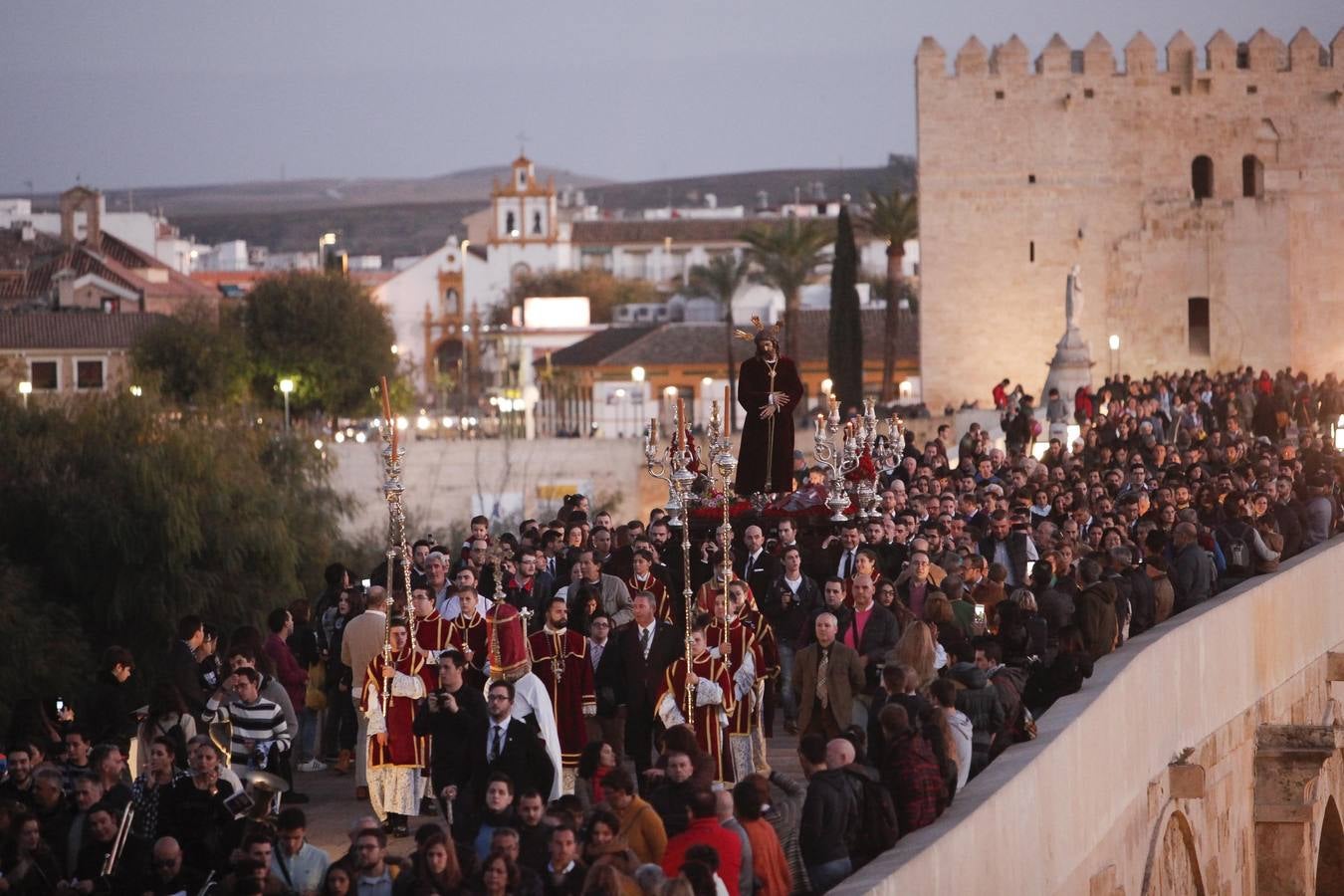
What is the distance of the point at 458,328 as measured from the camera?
122 meters

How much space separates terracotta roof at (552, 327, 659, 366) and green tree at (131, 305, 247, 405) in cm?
1856

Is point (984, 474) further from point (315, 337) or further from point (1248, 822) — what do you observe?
point (315, 337)

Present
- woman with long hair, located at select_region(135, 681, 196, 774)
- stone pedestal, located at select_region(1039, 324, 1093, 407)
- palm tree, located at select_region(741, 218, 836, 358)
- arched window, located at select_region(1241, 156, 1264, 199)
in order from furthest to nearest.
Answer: palm tree, located at select_region(741, 218, 836, 358) < arched window, located at select_region(1241, 156, 1264, 199) < stone pedestal, located at select_region(1039, 324, 1093, 407) < woman with long hair, located at select_region(135, 681, 196, 774)

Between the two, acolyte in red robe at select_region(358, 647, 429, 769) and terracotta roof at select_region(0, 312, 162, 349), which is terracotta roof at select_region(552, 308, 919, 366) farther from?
acolyte in red robe at select_region(358, 647, 429, 769)

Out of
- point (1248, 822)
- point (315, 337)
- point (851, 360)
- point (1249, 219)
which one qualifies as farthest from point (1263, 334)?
point (1248, 822)

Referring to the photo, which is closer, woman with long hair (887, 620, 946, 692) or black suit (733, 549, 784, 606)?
woman with long hair (887, 620, 946, 692)

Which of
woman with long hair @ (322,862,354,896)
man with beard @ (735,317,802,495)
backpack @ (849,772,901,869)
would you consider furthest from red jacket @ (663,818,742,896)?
man with beard @ (735,317,802,495)

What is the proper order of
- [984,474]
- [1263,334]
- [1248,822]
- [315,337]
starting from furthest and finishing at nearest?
[315,337], [1263,334], [984,474], [1248,822]

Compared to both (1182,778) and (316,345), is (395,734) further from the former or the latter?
(316,345)

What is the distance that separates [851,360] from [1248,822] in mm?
34864

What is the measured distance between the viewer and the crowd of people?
10.2m

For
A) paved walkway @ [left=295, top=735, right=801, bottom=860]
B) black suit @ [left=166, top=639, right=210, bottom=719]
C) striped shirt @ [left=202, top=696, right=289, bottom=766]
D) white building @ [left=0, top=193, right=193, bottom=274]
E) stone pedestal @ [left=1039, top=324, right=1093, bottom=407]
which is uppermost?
white building @ [left=0, top=193, right=193, bottom=274]

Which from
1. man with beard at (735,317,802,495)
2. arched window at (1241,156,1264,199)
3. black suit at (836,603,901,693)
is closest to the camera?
black suit at (836,603,901,693)

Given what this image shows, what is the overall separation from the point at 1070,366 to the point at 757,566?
1081 inches
